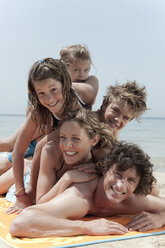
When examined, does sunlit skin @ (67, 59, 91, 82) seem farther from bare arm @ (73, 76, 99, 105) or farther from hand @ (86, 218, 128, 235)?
hand @ (86, 218, 128, 235)

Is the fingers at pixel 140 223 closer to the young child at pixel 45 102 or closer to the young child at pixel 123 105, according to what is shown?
the young child at pixel 123 105

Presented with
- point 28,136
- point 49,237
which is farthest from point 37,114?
point 49,237

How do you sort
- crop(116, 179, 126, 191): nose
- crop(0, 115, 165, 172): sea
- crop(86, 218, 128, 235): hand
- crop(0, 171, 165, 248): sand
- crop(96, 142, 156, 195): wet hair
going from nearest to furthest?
crop(0, 171, 165, 248): sand, crop(86, 218, 128, 235): hand, crop(116, 179, 126, 191): nose, crop(96, 142, 156, 195): wet hair, crop(0, 115, 165, 172): sea

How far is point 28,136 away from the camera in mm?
4180

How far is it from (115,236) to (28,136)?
64.8 inches

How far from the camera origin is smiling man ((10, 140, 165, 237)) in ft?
10.2

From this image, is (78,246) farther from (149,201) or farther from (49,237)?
(149,201)

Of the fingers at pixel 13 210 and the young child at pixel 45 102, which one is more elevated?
the young child at pixel 45 102

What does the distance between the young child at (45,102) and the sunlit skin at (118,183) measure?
96 cm

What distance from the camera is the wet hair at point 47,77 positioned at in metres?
3.81

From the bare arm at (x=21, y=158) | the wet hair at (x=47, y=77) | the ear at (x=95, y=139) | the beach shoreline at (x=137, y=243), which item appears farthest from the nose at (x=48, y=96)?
the beach shoreline at (x=137, y=243)

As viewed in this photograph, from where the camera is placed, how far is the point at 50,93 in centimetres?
383

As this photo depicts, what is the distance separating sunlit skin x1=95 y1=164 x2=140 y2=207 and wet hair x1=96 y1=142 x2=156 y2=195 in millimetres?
50

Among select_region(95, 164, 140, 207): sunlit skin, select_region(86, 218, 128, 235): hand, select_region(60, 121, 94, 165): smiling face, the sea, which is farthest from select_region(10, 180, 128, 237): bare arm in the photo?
the sea
